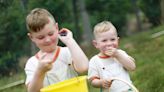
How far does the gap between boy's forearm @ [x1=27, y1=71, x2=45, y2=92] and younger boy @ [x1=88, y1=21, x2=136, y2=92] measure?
0.51m

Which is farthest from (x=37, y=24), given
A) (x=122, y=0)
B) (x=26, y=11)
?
(x=122, y=0)

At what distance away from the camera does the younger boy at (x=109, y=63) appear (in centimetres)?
374

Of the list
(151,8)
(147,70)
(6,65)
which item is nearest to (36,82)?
(147,70)

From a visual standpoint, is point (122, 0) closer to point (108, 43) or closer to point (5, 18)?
point (5, 18)

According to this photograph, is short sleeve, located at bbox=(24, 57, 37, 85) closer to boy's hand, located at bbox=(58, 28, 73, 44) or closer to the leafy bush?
boy's hand, located at bbox=(58, 28, 73, 44)

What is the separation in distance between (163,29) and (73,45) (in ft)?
27.1

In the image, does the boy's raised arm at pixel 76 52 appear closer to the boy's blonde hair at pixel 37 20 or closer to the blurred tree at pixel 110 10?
the boy's blonde hair at pixel 37 20

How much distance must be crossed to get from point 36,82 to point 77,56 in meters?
0.33

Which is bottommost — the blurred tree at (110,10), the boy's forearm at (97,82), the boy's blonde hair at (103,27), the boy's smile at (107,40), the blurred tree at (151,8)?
the blurred tree at (110,10)

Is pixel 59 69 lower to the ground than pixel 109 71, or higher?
higher

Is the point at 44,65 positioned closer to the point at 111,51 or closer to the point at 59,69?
the point at 59,69

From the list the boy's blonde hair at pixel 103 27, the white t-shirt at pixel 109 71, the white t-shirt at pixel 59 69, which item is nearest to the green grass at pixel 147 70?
the white t-shirt at pixel 109 71

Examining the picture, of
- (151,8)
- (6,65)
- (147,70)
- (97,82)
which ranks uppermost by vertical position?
(97,82)

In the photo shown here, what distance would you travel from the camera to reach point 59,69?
143 inches
